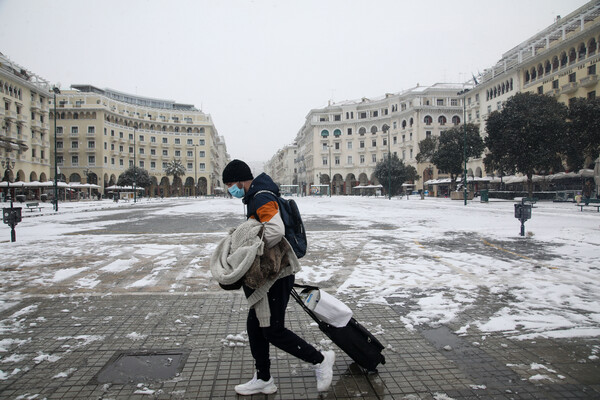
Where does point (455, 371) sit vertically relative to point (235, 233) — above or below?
below

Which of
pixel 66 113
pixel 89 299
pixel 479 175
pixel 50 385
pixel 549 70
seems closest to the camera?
pixel 50 385

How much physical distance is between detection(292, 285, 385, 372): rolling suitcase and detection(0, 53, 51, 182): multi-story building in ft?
158

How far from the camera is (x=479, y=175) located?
187 ft

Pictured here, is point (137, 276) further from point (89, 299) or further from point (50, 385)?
point (50, 385)

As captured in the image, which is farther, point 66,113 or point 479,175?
point 66,113

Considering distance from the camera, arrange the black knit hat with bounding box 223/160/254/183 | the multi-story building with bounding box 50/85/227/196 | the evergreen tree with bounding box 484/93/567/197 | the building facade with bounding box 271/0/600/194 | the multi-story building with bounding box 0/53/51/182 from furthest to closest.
Answer: the multi-story building with bounding box 50/85/227/196, the multi-story building with bounding box 0/53/51/182, the building facade with bounding box 271/0/600/194, the evergreen tree with bounding box 484/93/567/197, the black knit hat with bounding box 223/160/254/183

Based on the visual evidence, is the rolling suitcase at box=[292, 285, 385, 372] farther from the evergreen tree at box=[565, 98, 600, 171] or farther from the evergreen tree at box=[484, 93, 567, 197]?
the evergreen tree at box=[565, 98, 600, 171]

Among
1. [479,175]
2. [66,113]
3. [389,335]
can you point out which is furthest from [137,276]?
[66,113]

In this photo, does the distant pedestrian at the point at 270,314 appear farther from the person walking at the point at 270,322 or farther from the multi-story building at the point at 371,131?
the multi-story building at the point at 371,131

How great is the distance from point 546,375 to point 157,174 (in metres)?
86.6

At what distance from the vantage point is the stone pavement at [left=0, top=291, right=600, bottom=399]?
2719 millimetres

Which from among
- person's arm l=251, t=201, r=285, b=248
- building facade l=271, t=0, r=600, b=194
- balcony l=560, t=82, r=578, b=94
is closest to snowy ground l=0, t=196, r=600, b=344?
person's arm l=251, t=201, r=285, b=248

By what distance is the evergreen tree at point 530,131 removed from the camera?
2998 centimetres

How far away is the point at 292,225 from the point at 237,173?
597mm
